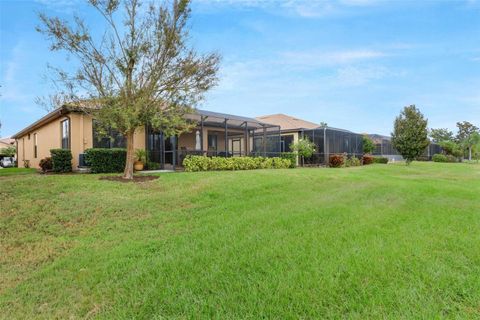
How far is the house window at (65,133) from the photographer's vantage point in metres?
13.8

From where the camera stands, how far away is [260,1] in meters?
9.65

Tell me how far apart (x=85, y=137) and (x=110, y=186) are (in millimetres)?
6224

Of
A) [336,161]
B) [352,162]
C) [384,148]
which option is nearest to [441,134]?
[384,148]

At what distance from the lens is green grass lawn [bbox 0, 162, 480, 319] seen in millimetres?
2699

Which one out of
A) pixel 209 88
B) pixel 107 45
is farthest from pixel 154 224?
pixel 107 45

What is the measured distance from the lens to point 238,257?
12.0 ft

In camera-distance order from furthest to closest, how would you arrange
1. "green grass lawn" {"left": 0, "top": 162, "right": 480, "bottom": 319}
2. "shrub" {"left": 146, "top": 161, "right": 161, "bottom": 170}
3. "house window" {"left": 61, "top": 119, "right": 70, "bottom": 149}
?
"shrub" {"left": 146, "top": 161, "right": 161, "bottom": 170} < "house window" {"left": 61, "top": 119, "right": 70, "bottom": 149} < "green grass lawn" {"left": 0, "top": 162, "right": 480, "bottom": 319}

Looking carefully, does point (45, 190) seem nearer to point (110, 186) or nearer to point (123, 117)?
point (110, 186)

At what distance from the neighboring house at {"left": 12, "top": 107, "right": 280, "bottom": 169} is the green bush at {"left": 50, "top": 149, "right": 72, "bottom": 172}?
0.79 meters

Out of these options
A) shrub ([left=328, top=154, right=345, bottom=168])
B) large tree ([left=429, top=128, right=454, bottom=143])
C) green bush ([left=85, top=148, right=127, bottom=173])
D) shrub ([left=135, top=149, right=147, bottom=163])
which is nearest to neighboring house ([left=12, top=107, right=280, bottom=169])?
green bush ([left=85, top=148, right=127, bottom=173])

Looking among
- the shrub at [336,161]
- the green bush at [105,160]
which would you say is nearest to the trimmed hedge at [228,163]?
the green bush at [105,160]

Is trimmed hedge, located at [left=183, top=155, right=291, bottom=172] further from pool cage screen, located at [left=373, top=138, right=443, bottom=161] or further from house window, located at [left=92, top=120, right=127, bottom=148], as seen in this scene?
pool cage screen, located at [left=373, top=138, right=443, bottom=161]

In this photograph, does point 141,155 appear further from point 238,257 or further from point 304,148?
point 238,257

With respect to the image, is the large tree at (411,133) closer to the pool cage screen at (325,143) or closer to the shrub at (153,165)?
the pool cage screen at (325,143)
